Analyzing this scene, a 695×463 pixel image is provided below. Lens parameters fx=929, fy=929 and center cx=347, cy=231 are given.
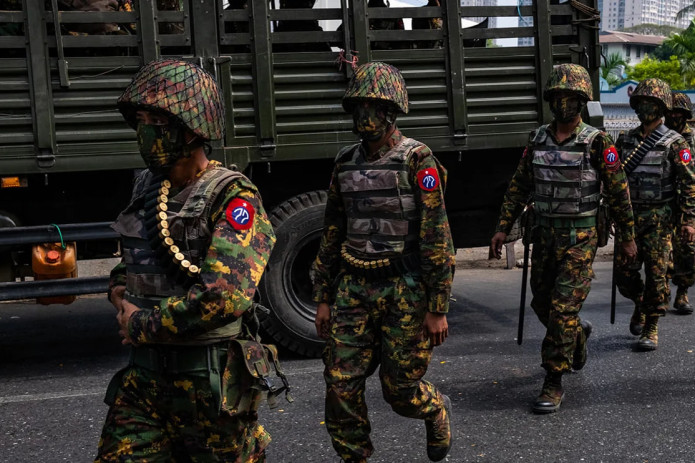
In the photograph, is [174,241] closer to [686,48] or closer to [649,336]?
[649,336]

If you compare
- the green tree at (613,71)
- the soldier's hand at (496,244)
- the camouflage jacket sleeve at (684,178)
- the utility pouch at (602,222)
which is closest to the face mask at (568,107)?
the utility pouch at (602,222)

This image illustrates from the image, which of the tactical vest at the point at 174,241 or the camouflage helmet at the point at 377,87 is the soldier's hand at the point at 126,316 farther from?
the camouflage helmet at the point at 377,87

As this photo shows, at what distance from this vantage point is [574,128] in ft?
18.2

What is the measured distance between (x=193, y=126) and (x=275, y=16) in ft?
11.4

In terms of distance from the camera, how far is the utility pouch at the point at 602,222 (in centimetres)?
556

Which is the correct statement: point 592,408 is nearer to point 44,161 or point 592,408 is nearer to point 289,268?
point 289,268

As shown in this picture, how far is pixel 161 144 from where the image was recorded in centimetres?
288

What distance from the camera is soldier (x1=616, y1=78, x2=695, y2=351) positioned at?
7066 mm

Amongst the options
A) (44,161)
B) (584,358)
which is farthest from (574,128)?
(44,161)

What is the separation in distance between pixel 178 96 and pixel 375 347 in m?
1.80

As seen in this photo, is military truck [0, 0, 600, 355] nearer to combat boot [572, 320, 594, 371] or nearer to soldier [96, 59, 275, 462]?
combat boot [572, 320, 594, 371]

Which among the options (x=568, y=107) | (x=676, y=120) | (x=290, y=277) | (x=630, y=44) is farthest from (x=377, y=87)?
(x=630, y=44)

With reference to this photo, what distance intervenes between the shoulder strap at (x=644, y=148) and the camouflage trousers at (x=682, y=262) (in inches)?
36.6

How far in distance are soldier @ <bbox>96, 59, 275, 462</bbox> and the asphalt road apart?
5.93 feet
